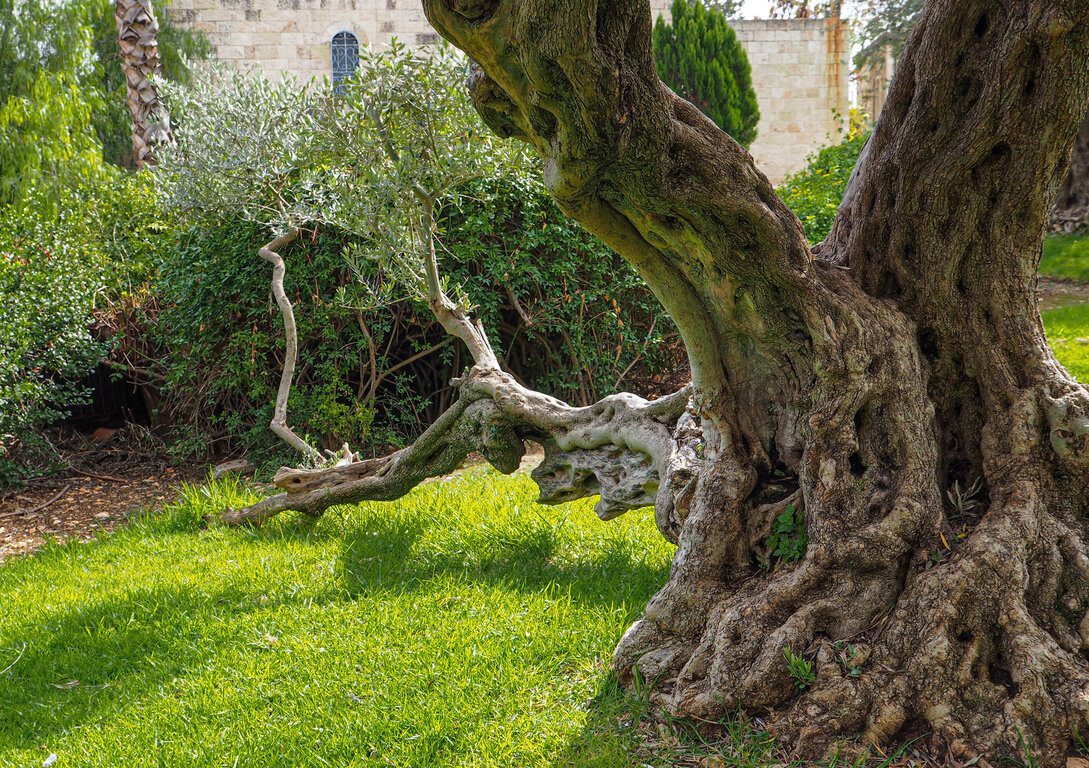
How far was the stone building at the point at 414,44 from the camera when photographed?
→ 18.3 metres

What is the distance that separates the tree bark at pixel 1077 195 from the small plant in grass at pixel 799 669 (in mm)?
13985

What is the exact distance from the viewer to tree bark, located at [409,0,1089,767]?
248 centimetres

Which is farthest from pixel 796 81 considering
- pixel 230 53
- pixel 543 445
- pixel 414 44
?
pixel 543 445

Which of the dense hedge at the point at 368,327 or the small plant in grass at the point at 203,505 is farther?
the dense hedge at the point at 368,327

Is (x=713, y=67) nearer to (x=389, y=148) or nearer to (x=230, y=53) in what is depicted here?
(x=230, y=53)

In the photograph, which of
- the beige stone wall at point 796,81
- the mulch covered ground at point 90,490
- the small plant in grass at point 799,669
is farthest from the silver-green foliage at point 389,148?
the beige stone wall at point 796,81

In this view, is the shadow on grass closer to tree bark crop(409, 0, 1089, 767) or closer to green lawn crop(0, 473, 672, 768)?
green lawn crop(0, 473, 672, 768)

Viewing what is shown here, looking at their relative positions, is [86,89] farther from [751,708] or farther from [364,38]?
[751,708]

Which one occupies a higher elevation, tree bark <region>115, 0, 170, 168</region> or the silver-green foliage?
tree bark <region>115, 0, 170, 168</region>

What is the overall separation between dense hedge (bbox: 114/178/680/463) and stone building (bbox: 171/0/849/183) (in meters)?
12.2

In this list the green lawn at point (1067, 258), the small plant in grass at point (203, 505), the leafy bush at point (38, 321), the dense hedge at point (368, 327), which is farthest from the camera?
the green lawn at point (1067, 258)

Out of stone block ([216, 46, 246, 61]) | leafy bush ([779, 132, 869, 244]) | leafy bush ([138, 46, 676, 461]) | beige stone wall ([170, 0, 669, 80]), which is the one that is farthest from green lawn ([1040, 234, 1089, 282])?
stone block ([216, 46, 246, 61])

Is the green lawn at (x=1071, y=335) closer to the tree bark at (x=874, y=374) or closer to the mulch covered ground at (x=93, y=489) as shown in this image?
the mulch covered ground at (x=93, y=489)

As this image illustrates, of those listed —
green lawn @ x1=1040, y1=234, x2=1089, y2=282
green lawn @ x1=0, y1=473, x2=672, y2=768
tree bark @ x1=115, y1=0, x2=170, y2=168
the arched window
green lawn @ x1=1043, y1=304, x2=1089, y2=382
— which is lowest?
green lawn @ x1=0, y1=473, x2=672, y2=768
